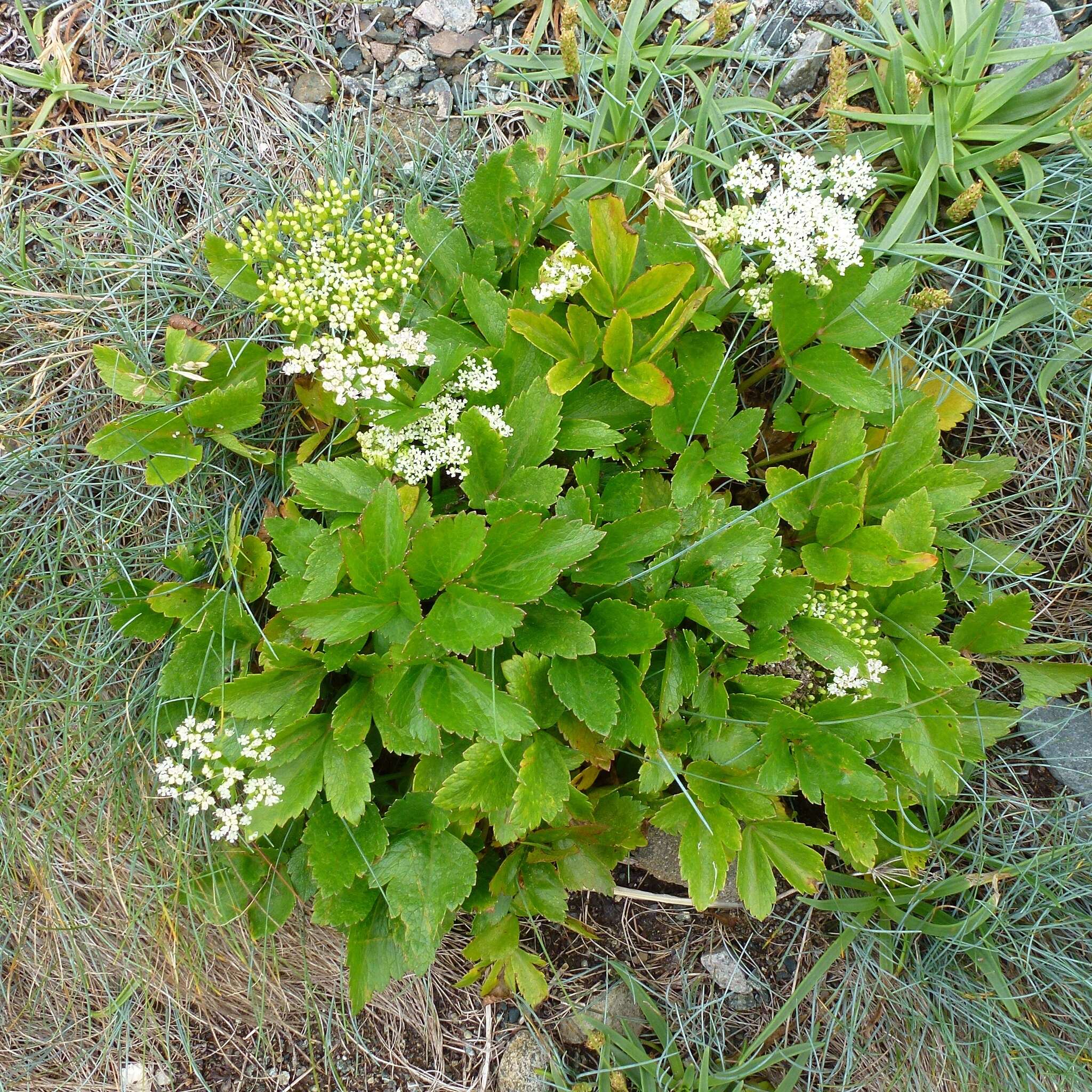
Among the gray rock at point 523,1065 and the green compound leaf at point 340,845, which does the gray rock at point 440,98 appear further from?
the gray rock at point 523,1065

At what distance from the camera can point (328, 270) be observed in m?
1.90

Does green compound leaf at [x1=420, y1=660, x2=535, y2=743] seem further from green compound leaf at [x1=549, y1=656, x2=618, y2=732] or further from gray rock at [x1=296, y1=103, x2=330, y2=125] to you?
gray rock at [x1=296, y1=103, x2=330, y2=125]

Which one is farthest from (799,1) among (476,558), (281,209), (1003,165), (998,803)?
(998,803)

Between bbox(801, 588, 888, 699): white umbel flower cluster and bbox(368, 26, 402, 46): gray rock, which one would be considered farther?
bbox(368, 26, 402, 46): gray rock

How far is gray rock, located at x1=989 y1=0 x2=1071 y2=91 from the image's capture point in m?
2.35

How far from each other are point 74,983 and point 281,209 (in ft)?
8.69

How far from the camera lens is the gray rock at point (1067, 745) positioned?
2506mm

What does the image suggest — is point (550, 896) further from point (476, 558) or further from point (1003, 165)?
point (1003, 165)

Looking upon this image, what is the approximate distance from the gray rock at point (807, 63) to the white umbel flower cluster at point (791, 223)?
0.51 metres

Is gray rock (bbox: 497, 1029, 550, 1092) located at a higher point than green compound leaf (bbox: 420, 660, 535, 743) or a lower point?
lower

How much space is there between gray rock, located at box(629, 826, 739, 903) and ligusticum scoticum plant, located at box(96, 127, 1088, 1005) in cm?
36

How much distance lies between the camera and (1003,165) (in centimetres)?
232

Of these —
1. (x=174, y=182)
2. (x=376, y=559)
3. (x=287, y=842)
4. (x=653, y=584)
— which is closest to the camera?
(x=376, y=559)

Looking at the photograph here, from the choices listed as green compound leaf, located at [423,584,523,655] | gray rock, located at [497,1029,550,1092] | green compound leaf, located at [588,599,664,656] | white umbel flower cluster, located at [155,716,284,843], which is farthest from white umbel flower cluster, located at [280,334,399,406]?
gray rock, located at [497,1029,550,1092]
